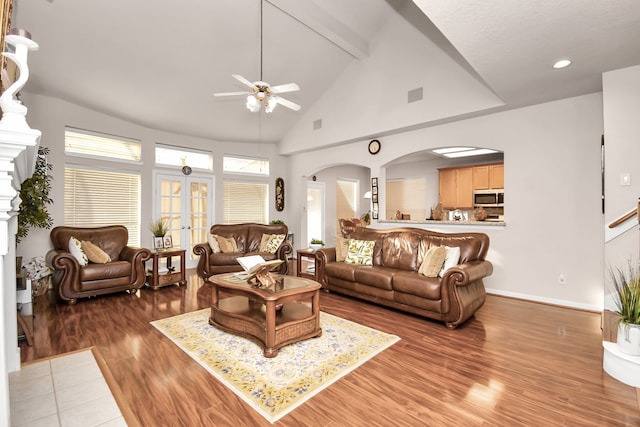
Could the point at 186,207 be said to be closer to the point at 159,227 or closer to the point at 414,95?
the point at 159,227

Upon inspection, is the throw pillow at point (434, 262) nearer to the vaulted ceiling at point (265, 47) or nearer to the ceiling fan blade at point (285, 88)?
A: the vaulted ceiling at point (265, 47)

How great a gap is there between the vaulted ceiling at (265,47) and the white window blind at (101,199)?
1120mm

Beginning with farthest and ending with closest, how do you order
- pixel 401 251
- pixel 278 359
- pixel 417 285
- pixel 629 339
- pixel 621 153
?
1. pixel 401 251
2. pixel 417 285
3. pixel 621 153
4. pixel 278 359
5. pixel 629 339

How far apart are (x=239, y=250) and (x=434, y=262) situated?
A: 12.3ft

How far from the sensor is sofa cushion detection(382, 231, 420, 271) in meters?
4.15

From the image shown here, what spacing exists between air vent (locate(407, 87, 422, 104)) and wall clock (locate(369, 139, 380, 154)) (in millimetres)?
997

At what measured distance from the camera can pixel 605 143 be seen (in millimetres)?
3387

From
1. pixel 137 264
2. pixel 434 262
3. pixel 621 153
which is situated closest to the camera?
pixel 621 153

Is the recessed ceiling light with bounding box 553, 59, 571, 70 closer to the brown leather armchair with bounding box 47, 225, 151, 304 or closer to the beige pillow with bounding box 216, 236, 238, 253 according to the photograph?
the beige pillow with bounding box 216, 236, 238, 253

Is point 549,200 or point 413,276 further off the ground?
point 549,200

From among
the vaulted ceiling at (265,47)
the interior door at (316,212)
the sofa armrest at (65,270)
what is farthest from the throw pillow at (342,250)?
the interior door at (316,212)

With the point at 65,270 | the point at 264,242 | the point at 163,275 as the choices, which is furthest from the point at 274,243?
the point at 65,270

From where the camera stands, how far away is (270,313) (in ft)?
8.62

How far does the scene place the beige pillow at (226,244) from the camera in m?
5.66
